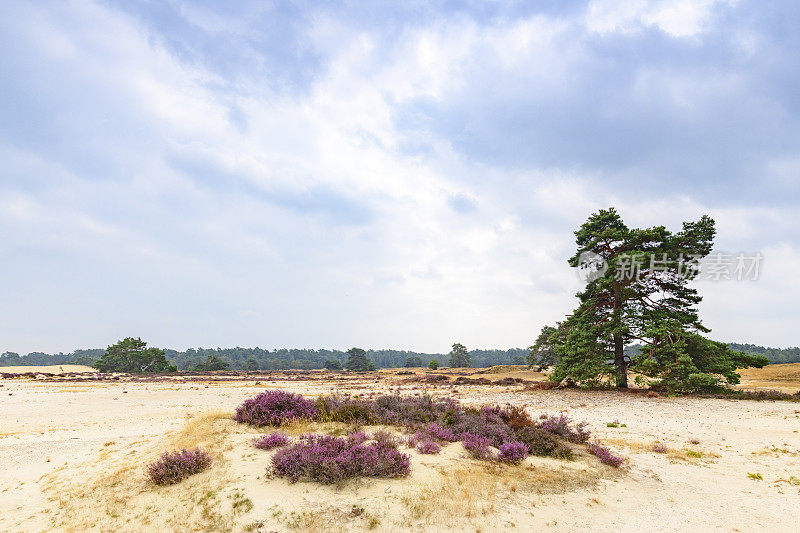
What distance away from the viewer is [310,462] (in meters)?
7.00

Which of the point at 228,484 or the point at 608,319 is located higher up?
the point at 608,319

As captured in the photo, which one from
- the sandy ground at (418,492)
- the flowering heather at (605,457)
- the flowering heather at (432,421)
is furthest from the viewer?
the flowering heather at (432,421)

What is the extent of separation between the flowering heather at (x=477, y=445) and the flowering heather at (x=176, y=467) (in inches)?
235

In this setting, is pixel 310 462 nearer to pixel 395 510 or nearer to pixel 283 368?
pixel 395 510

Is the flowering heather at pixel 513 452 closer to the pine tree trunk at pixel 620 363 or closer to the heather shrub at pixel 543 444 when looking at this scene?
the heather shrub at pixel 543 444

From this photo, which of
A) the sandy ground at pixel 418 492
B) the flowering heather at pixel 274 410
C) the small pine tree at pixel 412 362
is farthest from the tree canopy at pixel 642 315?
the small pine tree at pixel 412 362

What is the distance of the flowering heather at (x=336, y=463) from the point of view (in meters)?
6.87

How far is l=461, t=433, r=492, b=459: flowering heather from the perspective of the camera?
340 inches

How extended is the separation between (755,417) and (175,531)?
2195cm

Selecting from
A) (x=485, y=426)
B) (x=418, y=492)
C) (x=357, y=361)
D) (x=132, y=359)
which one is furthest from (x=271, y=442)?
(x=357, y=361)

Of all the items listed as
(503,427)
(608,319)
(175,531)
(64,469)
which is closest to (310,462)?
(175,531)

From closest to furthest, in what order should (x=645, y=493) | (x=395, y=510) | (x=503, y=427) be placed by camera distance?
1. (x=395, y=510)
2. (x=645, y=493)
3. (x=503, y=427)

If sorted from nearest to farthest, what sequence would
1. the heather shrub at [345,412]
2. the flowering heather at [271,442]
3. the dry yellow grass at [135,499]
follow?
the dry yellow grass at [135,499]
the flowering heather at [271,442]
the heather shrub at [345,412]

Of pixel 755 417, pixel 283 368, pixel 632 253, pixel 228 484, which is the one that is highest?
pixel 632 253
